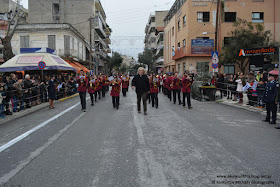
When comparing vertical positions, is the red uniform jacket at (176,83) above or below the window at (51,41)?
below

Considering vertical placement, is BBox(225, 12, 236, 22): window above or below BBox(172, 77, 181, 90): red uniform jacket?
above

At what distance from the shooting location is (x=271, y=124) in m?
Answer: 8.23

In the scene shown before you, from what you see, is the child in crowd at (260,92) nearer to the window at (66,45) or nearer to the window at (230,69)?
the window at (230,69)

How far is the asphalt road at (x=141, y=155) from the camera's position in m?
3.65

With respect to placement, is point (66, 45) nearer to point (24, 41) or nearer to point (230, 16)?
point (24, 41)

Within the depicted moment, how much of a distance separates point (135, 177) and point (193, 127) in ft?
13.4

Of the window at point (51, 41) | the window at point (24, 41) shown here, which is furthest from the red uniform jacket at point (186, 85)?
the window at point (24, 41)

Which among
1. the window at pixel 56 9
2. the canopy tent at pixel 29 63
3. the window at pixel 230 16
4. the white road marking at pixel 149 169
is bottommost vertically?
the white road marking at pixel 149 169

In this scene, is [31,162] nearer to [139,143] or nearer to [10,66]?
[139,143]

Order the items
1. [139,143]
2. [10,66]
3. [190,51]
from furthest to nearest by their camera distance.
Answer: [190,51], [10,66], [139,143]

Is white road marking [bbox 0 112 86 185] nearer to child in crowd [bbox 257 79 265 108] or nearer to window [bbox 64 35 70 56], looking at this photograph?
child in crowd [bbox 257 79 265 108]

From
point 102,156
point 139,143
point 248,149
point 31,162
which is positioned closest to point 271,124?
point 248,149

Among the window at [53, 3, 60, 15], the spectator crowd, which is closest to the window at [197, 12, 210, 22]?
the spectator crowd

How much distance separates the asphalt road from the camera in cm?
365
